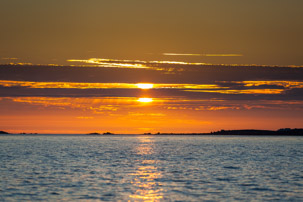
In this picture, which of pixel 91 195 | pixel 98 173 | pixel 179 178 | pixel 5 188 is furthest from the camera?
pixel 98 173

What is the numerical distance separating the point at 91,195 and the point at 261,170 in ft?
115

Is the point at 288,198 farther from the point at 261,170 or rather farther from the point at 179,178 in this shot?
the point at 261,170

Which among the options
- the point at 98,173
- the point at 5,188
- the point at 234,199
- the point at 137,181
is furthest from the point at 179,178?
the point at 5,188

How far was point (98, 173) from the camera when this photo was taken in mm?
67438

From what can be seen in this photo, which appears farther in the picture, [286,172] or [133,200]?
[286,172]

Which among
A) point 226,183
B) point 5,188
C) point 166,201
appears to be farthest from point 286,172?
point 5,188

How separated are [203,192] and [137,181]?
11.2 meters

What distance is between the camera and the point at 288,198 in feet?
152

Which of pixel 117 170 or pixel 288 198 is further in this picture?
pixel 117 170

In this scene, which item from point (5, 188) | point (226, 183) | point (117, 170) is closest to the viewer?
point (5, 188)

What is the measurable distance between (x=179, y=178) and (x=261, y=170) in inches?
701

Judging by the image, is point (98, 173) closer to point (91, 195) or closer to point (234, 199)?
point (91, 195)

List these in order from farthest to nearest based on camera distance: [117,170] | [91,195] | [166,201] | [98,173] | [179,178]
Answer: [117,170] → [98,173] → [179,178] → [91,195] → [166,201]

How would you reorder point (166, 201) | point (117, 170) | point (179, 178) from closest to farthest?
point (166, 201), point (179, 178), point (117, 170)
